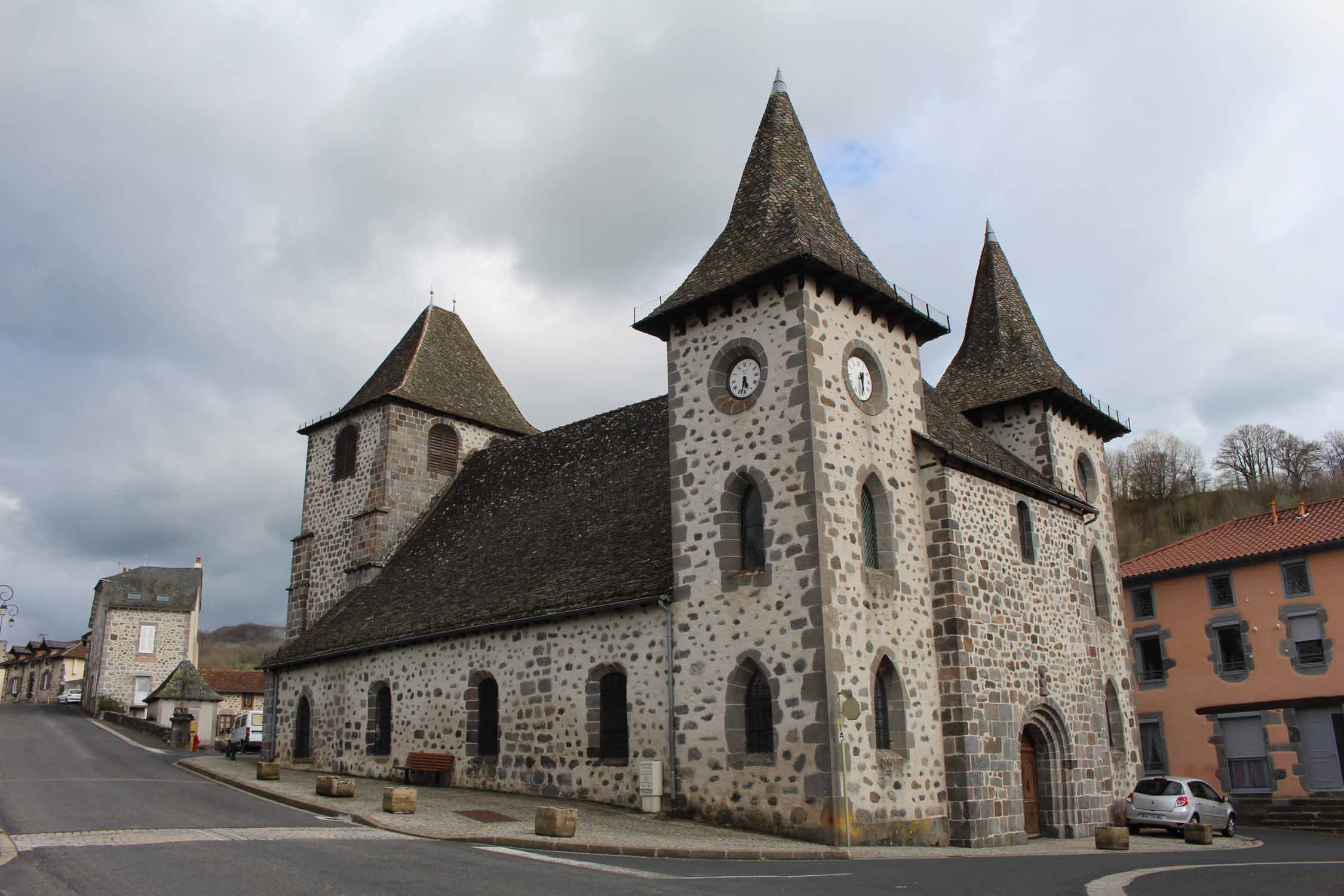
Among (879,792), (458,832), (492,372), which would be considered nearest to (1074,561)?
(879,792)

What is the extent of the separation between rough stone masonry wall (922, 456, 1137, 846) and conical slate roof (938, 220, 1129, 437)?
3.11 m

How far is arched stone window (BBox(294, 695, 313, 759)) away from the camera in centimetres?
2444

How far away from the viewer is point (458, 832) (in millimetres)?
13219

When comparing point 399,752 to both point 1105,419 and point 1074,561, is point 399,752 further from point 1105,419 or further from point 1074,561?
point 1105,419

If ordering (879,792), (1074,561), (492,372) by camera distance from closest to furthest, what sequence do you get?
(879,792) < (1074,561) < (492,372)

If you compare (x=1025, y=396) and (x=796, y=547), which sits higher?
(x=1025, y=396)

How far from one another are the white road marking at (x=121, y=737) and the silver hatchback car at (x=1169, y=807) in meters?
25.4

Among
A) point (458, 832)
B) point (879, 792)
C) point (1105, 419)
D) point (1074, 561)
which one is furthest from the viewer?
point (1105, 419)

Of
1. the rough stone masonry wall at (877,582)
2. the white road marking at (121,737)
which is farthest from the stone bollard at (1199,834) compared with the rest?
the white road marking at (121,737)

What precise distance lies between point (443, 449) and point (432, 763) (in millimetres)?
10685

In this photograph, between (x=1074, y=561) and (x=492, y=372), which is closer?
(x=1074, y=561)

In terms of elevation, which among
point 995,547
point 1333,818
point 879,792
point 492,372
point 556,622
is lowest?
point 1333,818

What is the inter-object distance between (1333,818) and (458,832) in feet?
76.3

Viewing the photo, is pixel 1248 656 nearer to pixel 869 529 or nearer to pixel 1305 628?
pixel 1305 628
